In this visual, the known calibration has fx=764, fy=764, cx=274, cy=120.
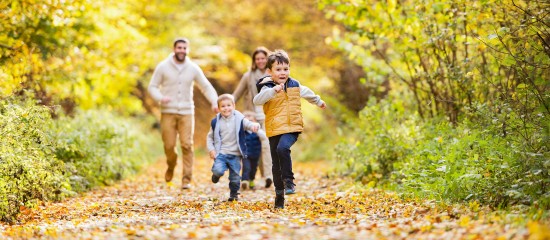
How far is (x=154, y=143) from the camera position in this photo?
25.2 m

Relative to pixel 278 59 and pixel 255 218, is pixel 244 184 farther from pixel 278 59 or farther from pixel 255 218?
pixel 255 218

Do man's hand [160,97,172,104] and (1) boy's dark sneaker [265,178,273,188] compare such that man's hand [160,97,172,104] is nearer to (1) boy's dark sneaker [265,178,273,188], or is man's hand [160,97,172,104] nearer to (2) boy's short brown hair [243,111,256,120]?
(2) boy's short brown hair [243,111,256,120]

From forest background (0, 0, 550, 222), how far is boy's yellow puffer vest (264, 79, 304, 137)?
5.47 feet

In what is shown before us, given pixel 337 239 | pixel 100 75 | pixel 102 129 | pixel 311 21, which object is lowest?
pixel 337 239

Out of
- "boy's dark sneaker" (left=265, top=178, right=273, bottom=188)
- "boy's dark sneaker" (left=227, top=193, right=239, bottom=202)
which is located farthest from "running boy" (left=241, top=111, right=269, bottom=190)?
"boy's dark sneaker" (left=227, top=193, right=239, bottom=202)

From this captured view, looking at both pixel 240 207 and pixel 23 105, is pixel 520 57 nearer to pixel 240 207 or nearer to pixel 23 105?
pixel 240 207

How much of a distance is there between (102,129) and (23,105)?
4585 millimetres

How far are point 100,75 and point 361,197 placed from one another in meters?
9.28

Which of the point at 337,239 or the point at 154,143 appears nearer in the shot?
the point at 337,239

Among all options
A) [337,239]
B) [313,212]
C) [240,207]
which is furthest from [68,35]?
[337,239]

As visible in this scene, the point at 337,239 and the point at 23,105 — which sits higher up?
the point at 23,105

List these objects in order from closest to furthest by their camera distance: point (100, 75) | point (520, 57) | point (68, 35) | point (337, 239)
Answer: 1. point (337, 239)
2. point (520, 57)
3. point (68, 35)
4. point (100, 75)

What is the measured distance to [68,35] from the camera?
14.1 meters

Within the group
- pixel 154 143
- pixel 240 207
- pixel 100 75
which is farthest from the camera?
pixel 154 143
